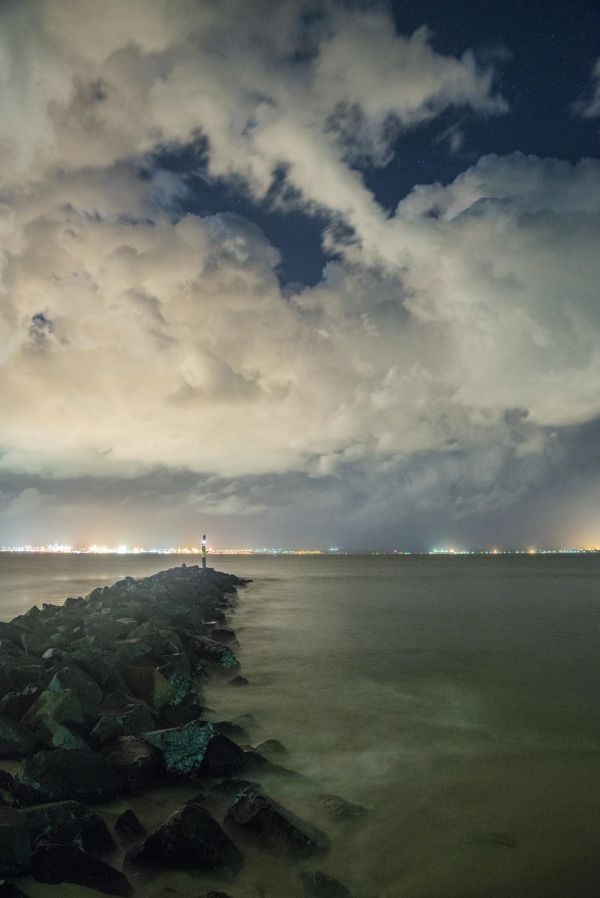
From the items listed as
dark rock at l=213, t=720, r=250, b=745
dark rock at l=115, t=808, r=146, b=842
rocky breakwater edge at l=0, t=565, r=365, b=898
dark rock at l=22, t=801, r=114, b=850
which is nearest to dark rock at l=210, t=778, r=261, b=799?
rocky breakwater edge at l=0, t=565, r=365, b=898

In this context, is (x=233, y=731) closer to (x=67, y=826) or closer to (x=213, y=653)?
(x=67, y=826)

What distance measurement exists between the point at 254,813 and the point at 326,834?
2.72 ft

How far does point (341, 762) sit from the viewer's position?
707cm

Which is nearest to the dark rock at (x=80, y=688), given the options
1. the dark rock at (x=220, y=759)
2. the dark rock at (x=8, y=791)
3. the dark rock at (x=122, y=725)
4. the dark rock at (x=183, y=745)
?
the dark rock at (x=122, y=725)

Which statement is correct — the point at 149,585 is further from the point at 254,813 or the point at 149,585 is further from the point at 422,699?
the point at 254,813

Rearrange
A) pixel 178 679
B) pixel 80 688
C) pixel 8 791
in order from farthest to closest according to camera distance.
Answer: pixel 178 679, pixel 80 688, pixel 8 791

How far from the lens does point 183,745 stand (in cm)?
618

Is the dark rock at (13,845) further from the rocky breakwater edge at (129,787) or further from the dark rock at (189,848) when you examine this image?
the dark rock at (189,848)

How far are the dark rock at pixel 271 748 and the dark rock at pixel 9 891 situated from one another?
391 centimetres

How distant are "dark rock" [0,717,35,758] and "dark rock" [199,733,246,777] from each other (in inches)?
87.2

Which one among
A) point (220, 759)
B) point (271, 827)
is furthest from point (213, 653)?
point (271, 827)

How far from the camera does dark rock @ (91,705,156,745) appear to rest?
665cm

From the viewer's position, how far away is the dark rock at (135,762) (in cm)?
580

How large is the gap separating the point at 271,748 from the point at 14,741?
326 cm
